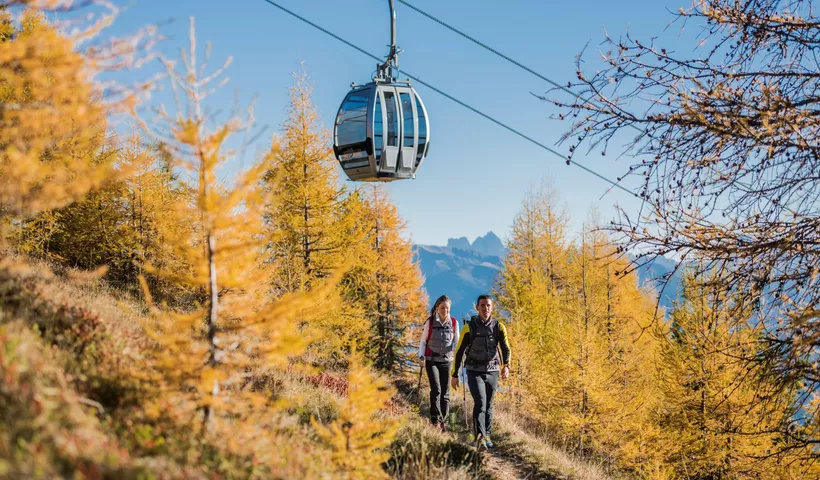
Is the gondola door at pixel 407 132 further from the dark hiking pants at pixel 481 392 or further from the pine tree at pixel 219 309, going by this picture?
the pine tree at pixel 219 309

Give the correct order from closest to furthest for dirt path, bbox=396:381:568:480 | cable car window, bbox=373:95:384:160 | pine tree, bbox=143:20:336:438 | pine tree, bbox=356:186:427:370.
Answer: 1. pine tree, bbox=143:20:336:438
2. dirt path, bbox=396:381:568:480
3. cable car window, bbox=373:95:384:160
4. pine tree, bbox=356:186:427:370

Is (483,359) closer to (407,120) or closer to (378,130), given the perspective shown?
(378,130)

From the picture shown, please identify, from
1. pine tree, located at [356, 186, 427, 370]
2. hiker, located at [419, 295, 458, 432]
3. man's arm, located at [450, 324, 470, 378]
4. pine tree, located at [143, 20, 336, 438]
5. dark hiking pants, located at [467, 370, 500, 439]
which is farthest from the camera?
pine tree, located at [356, 186, 427, 370]

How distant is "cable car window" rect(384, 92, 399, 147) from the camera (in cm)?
815

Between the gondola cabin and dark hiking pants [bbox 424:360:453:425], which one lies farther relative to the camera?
the gondola cabin

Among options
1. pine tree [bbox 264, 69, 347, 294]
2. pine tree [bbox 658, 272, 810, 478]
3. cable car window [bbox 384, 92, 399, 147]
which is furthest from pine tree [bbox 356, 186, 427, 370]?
cable car window [bbox 384, 92, 399, 147]

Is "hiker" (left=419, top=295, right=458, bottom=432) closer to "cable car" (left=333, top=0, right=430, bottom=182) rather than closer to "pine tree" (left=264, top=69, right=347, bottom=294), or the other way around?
"cable car" (left=333, top=0, right=430, bottom=182)

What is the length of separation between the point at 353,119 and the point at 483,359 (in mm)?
4482

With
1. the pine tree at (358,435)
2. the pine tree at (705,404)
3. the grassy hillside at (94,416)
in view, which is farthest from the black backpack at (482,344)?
the pine tree at (705,404)

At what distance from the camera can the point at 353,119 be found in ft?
27.1

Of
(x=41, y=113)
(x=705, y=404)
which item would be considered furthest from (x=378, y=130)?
(x=705, y=404)

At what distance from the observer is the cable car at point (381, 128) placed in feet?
26.7

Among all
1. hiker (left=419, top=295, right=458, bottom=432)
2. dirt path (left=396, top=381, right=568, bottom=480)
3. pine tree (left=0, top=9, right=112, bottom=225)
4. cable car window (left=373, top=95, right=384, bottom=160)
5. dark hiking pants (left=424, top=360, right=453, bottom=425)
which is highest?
cable car window (left=373, top=95, right=384, bottom=160)

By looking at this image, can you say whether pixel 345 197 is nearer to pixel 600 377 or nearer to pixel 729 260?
pixel 600 377
